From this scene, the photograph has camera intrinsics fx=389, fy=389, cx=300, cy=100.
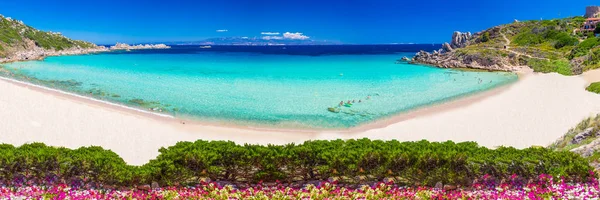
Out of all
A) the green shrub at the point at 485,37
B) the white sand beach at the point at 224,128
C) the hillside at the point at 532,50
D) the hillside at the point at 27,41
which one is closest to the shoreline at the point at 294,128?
the white sand beach at the point at 224,128

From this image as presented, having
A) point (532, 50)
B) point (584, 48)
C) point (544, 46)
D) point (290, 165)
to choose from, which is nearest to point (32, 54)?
point (290, 165)

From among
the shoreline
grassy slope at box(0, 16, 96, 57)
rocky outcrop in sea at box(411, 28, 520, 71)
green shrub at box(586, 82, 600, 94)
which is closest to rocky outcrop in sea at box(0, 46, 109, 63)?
grassy slope at box(0, 16, 96, 57)

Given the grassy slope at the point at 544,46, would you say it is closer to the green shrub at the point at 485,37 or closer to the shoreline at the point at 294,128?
the green shrub at the point at 485,37

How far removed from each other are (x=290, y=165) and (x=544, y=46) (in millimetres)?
82225

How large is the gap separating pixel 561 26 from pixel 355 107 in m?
88.4

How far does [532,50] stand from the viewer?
6988 centimetres

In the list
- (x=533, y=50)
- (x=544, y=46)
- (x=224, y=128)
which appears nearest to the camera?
(x=224, y=128)

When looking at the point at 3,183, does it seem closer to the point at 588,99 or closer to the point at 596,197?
the point at 596,197

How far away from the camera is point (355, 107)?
25578 mm

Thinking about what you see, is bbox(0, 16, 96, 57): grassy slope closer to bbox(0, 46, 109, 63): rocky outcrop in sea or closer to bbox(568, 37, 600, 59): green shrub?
bbox(0, 46, 109, 63): rocky outcrop in sea

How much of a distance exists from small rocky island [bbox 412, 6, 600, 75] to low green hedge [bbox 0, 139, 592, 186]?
47.6 metres

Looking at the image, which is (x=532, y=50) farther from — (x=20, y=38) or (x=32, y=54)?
(x=20, y=38)

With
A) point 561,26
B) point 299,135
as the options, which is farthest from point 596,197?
point 561,26

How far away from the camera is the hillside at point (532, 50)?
5519 cm
